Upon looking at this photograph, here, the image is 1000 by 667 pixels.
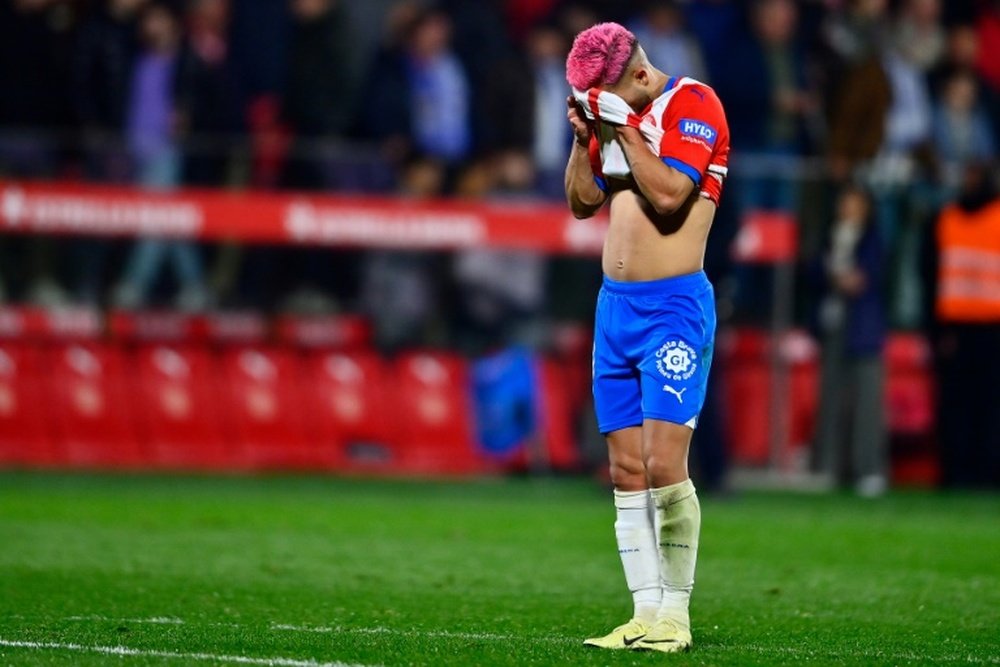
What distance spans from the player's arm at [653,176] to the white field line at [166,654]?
2123 mm

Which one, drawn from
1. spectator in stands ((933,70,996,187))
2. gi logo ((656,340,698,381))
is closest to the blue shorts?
gi logo ((656,340,698,381))

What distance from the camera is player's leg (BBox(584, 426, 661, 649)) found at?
25.1 ft

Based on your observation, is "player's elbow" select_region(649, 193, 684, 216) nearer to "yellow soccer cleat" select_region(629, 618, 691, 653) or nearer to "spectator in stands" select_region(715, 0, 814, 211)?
"yellow soccer cleat" select_region(629, 618, 691, 653)

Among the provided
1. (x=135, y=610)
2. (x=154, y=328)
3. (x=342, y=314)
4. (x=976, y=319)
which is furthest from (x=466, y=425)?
(x=135, y=610)

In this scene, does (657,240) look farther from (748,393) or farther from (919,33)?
(919,33)

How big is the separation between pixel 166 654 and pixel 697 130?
9.26ft

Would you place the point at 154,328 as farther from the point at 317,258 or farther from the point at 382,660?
the point at 382,660

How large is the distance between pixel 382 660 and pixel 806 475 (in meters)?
10.7

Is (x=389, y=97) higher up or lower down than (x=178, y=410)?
higher up

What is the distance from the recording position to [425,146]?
18.6 m

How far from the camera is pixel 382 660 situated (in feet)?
22.9

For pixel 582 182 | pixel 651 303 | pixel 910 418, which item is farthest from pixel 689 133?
pixel 910 418

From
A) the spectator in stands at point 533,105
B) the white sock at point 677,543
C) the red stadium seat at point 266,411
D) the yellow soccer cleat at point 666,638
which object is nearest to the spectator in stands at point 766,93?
the spectator in stands at point 533,105

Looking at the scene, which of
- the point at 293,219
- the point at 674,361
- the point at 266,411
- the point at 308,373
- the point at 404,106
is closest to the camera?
the point at 674,361
